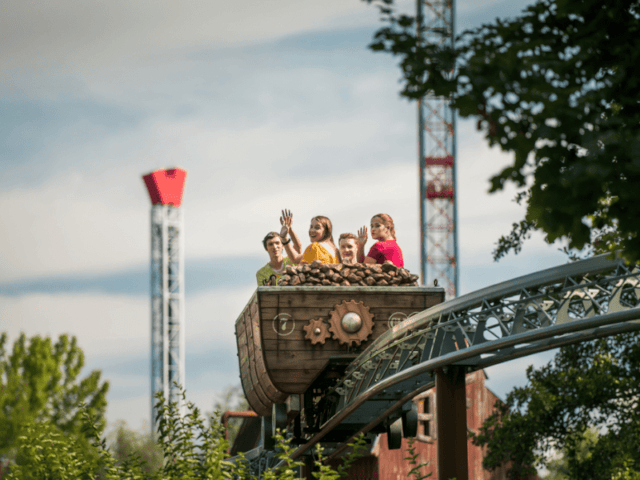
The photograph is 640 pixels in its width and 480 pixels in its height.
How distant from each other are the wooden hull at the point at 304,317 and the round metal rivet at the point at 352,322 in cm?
21

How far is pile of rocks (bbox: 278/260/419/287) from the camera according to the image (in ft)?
41.3

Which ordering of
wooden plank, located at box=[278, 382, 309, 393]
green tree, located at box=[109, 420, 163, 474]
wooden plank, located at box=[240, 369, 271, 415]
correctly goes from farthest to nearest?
green tree, located at box=[109, 420, 163, 474], wooden plank, located at box=[240, 369, 271, 415], wooden plank, located at box=[278, 382, 309, 393]

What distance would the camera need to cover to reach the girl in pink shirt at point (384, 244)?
1282 cm

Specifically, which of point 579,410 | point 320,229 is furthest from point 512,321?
point 579,410

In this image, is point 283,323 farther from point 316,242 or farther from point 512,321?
point 512,321

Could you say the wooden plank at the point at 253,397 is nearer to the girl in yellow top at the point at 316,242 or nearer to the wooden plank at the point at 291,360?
the wooden plank at the point at 291,360

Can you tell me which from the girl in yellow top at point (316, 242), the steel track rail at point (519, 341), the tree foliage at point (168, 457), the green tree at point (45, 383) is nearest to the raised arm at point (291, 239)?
the girl in yellow top at point (316, 242)

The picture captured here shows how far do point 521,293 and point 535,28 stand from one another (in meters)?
5.09

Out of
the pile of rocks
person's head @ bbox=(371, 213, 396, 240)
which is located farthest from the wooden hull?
person's head @ bbox=(371, 213, 396, 240)

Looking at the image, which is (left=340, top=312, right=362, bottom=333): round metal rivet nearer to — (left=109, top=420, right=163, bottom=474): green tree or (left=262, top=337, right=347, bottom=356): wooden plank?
(left=262, top=337, right=347, bottom=356): wooden plank

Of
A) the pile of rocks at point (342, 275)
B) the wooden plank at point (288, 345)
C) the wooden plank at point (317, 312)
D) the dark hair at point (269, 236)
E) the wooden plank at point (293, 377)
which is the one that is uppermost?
the dark hair at point (269, 236)

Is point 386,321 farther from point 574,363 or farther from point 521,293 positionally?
point 574,363

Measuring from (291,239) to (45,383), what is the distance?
24549 mm

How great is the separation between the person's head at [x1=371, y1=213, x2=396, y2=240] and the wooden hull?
778 millimetres
